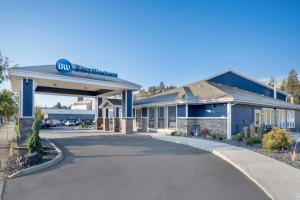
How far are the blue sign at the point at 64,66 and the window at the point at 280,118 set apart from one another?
19942 millimetres

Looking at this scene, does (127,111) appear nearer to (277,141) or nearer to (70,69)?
(70,69)

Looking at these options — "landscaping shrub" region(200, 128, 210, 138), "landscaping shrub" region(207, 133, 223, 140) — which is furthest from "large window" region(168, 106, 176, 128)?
"landscaping shrub" region(207, 133, 223, 140)

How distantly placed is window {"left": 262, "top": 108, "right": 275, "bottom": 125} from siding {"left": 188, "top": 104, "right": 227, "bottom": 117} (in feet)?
18.3

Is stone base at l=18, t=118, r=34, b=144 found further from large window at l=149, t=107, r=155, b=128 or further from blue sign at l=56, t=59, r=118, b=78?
large window at l=149, t=107, r=155, b=128

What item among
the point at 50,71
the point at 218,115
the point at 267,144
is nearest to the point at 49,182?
the point at 267,144

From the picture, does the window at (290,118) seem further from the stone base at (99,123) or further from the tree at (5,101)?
the tree at (5,101)

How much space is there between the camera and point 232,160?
9.91 m

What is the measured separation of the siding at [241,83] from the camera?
27898 mm

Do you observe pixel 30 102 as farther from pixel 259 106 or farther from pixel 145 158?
pixel 259 106

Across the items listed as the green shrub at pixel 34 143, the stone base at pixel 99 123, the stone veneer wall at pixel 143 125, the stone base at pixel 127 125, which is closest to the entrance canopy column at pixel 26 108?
the green shrub at pixel 34 143

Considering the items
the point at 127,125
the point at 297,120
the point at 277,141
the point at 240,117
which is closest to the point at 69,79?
the point at 127,125

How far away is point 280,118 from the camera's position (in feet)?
85.2

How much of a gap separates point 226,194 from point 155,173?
2522mm

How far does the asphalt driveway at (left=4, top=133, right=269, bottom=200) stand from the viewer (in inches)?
236
